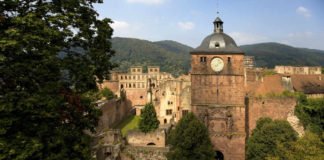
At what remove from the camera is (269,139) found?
3069 centimetres

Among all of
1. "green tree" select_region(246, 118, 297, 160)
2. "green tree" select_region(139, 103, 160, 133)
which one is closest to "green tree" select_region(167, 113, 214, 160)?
"green tree" select_region(246, 118, 297, 160)

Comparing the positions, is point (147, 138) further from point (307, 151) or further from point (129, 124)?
point (129, 124)

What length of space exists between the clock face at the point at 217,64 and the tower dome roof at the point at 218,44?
887 mm

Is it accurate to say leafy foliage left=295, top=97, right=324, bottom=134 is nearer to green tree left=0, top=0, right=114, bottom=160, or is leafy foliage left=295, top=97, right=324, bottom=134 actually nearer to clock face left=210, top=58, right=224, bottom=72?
clock face left=210, top=58, right=224, bottom=72

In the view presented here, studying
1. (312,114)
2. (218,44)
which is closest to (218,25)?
(218,44)

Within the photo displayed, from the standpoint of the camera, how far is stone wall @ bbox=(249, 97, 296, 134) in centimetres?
3603

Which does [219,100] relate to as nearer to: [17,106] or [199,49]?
[199,49]

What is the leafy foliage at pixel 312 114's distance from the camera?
1385 inches

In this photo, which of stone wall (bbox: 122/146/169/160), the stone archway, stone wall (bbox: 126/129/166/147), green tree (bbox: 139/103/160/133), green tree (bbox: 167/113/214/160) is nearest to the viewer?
stone wall (bbox: 122/146/169/160)

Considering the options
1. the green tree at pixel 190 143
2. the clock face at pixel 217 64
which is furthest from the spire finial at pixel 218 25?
the green tree at pixel 190 143

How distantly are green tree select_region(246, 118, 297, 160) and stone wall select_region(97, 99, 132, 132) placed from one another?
17.3 meters

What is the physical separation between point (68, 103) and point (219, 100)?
75.2 feet

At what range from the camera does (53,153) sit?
10.8 metres

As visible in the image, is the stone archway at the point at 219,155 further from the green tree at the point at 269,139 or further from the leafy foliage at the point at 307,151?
the leafy foliage at the point at 307,151
